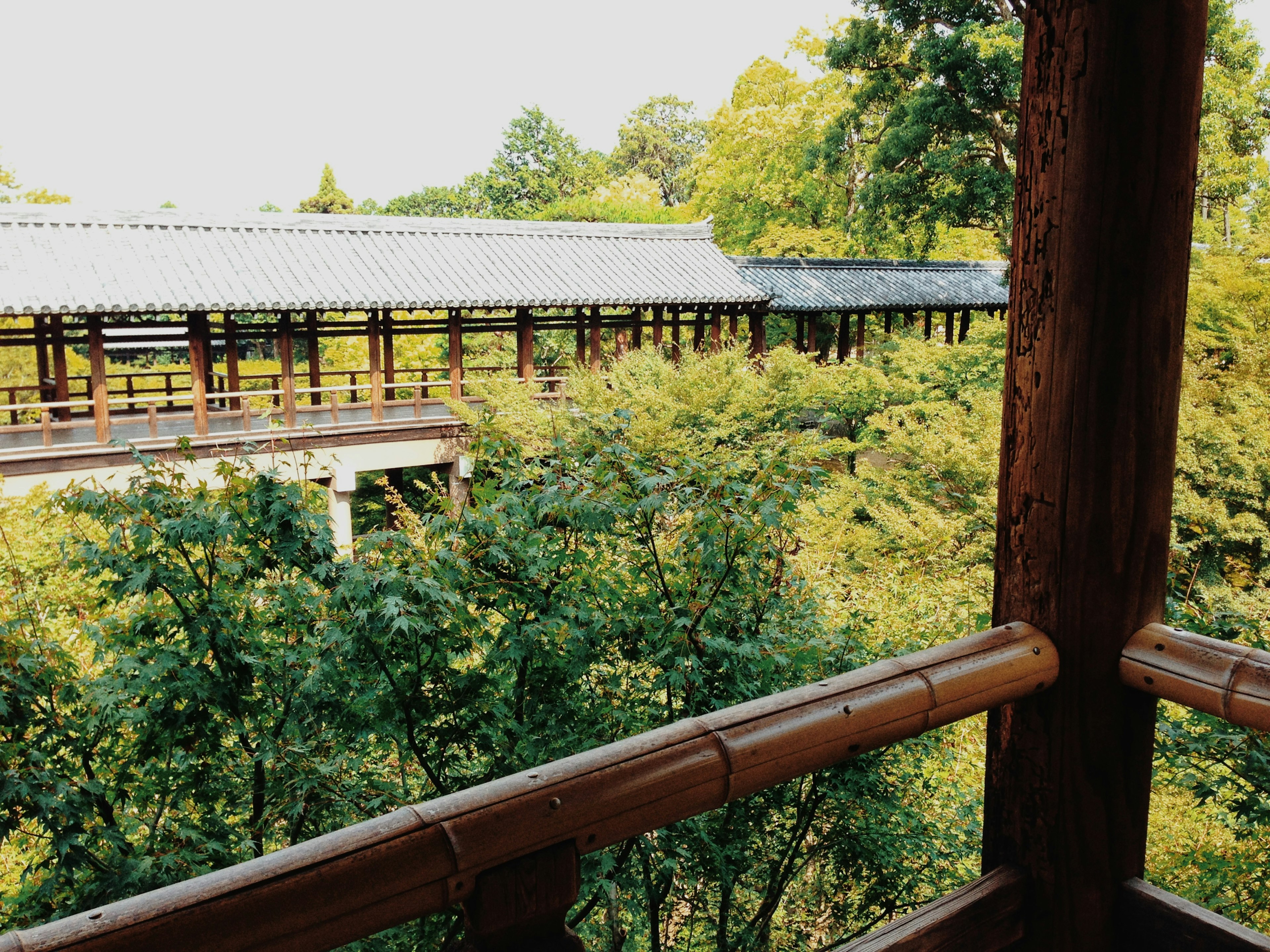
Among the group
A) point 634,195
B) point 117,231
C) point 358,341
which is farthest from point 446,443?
point 634,195

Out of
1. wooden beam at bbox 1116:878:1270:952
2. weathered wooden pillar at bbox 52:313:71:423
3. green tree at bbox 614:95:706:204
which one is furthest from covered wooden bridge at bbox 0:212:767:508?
green tree at bbox 614:95:706:204

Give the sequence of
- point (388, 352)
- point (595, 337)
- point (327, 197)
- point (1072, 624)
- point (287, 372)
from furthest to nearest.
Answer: point (327, 197)
point (595, 337)
point (388, 352)
point (287, 372)
point (1072, 624)

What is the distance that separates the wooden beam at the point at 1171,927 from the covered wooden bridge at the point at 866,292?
13.9 meters

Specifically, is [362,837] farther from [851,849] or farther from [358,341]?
[358,341]

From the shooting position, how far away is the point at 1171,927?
1347mm

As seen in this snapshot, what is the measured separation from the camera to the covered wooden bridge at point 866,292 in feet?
52.4

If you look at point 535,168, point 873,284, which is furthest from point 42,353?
point 535,168

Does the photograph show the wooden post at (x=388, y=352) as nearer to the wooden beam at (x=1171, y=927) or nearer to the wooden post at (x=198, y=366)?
the wooden post at (x=198, y=366)

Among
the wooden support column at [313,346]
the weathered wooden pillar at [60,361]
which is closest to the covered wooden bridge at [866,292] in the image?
the wooden support column at [313,346]

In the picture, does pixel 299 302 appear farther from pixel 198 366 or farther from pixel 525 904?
pixel 525 904

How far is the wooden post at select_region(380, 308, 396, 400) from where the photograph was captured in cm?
1280

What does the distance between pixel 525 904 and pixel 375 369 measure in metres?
11.8

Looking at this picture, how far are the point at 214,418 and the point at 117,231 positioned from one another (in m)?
2.76

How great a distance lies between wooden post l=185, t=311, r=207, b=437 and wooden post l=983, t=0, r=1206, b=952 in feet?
35.1
